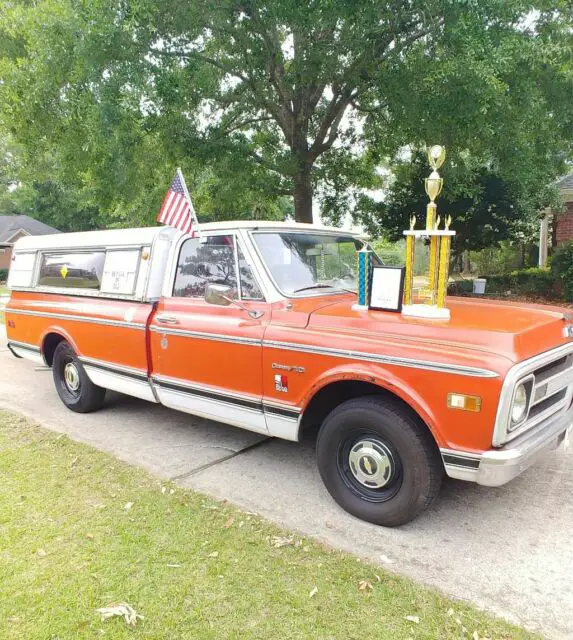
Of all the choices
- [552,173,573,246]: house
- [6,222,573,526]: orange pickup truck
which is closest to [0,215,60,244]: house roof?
[552,173,573,246]: house

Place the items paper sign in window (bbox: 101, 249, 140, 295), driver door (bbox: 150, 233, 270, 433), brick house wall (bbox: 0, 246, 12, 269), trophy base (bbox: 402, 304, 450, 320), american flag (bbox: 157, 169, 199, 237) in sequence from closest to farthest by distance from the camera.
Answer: trophy base (bbox: 402, 304, 450, 320), driver door (bbox: 150, 233, 270, 433), american flag (bbox: 157, 169, 199, 237), paper sign in window (bbox: 101, 249, 140, 295), brick house wall (bbox: 0, 246, 12, 269)

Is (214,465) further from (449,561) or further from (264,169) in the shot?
(264,169)

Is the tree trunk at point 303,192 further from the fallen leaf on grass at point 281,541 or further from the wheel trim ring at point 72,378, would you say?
the fallen leaf on grass at point 281,541

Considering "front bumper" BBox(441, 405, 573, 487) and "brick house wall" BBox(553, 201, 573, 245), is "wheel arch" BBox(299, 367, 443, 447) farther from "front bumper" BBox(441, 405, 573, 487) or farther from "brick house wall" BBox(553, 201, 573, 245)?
"brick house wall" BBox(553, 201, 573, 245)

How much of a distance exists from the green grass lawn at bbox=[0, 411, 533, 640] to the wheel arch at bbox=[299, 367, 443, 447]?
827 mm

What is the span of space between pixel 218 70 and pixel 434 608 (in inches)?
401

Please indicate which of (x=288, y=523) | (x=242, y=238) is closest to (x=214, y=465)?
(x=288, y=523)

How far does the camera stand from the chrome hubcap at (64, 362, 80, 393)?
561 cm

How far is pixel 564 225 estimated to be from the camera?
15594 millimetres

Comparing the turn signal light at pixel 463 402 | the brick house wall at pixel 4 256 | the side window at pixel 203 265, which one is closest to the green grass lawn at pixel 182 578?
the turn signal light at pixel 463 402

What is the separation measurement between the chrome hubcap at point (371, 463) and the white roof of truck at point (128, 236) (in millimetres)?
1938

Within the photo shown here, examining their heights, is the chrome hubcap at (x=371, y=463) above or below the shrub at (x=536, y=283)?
below

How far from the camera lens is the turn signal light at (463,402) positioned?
2.70 metres

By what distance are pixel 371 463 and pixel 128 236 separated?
3257mm
